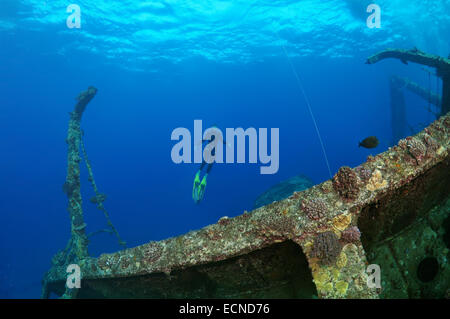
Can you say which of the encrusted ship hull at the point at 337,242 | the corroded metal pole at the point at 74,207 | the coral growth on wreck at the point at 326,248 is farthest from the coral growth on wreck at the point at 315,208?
the corroded metal pole at the point at 74,207

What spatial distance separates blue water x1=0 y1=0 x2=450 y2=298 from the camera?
24969 mm

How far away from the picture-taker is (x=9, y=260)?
150 ft

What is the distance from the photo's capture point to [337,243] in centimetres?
203

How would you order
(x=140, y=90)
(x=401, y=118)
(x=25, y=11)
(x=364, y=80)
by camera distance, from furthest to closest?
(x=364, y=80) < (x=140, y=90) < (x=25, y=11) < (x=401, y=118)

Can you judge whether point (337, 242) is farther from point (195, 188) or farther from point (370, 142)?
point (195, 188)

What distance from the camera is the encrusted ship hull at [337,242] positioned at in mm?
2051

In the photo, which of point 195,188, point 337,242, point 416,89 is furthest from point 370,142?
point 416,89

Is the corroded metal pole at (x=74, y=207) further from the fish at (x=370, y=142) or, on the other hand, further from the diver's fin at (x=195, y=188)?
the fish at (x=370, y=142)

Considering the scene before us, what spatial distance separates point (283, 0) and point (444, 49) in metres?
34.8

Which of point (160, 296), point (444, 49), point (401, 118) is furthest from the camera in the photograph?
point (444, 49)

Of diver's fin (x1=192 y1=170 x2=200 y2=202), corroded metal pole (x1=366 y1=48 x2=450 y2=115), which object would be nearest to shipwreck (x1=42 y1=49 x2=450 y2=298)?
corroded metal pole (x1=366 y1=48 x2=450 y2=115)

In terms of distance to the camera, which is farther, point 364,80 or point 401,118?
point 364,80

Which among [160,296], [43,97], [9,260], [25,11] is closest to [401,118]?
[160,296]
